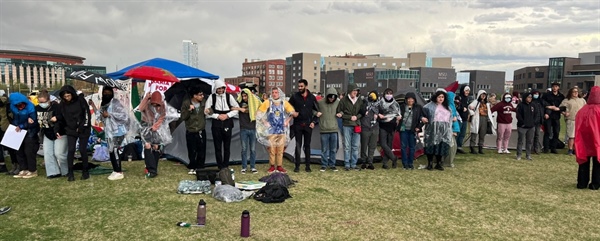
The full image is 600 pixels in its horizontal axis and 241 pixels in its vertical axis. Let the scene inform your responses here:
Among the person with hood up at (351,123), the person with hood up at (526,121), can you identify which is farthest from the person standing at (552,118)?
the person with hood up at (351,123)

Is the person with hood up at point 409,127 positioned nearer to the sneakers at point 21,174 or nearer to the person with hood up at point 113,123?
the person with hood up at point 113,123

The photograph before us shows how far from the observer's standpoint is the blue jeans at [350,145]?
306 inches

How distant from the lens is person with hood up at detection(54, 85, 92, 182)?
6539 mm

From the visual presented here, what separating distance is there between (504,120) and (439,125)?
126 inches

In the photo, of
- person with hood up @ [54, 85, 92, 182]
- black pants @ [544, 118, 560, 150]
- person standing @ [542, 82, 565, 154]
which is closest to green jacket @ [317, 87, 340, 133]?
person with hood up @ [54, 85, 92, 182]

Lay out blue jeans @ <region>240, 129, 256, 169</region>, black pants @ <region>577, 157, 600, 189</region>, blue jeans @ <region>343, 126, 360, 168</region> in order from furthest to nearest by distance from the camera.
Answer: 1. blue jeans @ <region>343, 126, 360, 168</region>
2. blue jeans @ <region>240, 129, 256, 169</region>
3. black pants @ <region>577, 157, 600, 189</region>

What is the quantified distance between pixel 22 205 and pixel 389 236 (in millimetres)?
4965

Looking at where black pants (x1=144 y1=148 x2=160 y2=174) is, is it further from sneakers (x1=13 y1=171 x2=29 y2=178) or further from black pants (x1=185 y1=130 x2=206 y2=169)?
sneakers (x1=13 y1=171 x2=29 y2=178)

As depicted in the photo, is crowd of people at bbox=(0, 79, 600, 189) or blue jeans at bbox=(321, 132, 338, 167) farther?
blue jeans at bbox=(321, 132, 338, 167)

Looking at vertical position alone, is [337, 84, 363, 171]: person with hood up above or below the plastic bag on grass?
above

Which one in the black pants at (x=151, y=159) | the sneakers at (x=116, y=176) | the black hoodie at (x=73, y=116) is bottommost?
the sneakers at (x=116, y=176)

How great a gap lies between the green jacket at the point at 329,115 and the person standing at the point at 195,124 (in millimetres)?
2344

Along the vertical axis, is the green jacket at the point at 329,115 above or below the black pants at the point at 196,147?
above

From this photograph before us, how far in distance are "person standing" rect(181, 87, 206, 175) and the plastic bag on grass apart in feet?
5.94
